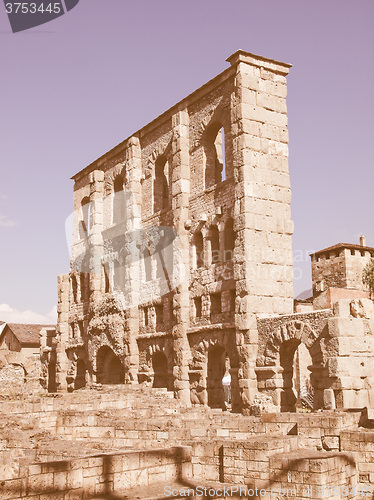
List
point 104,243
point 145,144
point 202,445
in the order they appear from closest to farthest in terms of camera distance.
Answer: point 202,445 < point 145,144 < point 104,243

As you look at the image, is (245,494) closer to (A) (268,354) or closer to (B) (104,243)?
(A) (268,354)

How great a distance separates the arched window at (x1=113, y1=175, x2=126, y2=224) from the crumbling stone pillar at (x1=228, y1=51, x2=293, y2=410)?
359 inches

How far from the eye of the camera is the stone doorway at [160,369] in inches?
918

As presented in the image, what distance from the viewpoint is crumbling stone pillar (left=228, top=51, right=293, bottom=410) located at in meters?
18.4

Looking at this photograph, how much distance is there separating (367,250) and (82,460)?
38.6m

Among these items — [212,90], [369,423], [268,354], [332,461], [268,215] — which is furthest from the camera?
[212,90]

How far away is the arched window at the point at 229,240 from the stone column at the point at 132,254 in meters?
6.10

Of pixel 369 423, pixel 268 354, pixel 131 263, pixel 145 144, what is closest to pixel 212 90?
pixel 145 144

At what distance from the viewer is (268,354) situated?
58.3 ft

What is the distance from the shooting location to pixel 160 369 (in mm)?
23656

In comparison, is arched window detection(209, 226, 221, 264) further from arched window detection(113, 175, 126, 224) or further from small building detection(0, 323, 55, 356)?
small building detection(0, 323, 55, 356)

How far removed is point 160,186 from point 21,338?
22643 millimetres

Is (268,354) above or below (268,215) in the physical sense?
below

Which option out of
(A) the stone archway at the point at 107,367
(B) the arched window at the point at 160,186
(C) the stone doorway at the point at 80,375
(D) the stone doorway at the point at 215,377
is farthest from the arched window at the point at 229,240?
(C) the stone doorway at the point at 80,375
